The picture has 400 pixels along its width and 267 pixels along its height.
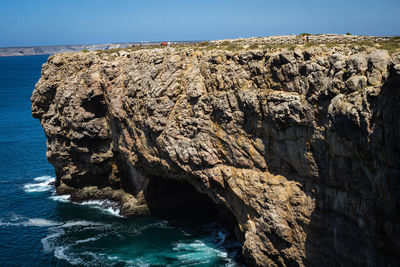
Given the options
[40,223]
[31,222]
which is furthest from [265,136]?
[31,222]

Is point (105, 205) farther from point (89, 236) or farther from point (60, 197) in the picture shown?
point (89, 236)

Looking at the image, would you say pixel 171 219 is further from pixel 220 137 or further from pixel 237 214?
pixel 220 137

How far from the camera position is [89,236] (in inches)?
2240

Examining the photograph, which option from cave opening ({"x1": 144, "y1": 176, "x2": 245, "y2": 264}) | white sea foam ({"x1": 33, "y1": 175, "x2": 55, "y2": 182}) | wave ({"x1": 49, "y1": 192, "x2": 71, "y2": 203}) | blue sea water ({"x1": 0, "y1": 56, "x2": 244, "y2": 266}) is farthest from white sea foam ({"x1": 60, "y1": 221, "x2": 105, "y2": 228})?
white sea foam ({"x1": 33, "y1": 175, "x2": 55, "y2": 182})

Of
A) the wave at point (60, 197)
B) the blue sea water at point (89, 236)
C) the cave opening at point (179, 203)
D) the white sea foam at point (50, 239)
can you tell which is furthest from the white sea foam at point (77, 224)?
the wave at point (60, 197)

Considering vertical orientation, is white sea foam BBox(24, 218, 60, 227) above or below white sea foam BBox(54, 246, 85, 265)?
above

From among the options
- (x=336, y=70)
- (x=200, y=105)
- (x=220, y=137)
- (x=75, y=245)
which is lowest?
(x=75, y=245)

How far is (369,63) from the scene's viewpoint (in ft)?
103

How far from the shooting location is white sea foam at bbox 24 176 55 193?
74812 millimetres

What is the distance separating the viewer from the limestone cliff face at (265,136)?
100 feet

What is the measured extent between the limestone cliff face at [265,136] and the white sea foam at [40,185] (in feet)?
47.4

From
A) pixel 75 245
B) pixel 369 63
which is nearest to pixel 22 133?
pixel 75 245

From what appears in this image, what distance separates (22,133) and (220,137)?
82.8 m

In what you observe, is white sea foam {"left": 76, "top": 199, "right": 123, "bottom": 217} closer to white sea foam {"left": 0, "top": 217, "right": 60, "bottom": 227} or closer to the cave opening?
the cave opening
